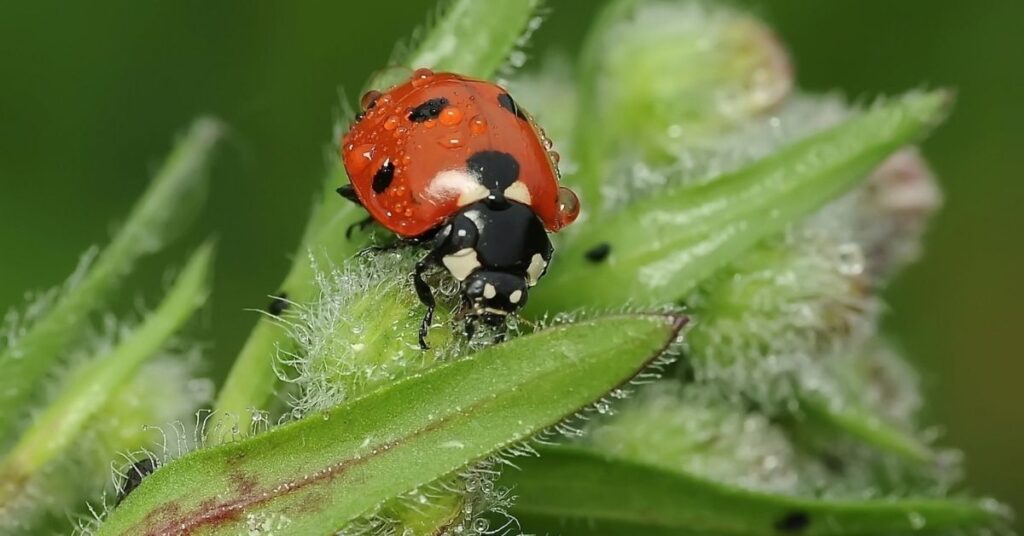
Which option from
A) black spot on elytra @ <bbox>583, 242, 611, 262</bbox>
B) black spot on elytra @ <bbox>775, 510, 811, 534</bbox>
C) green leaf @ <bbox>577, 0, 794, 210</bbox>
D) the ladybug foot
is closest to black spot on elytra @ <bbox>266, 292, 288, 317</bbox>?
the ladybug foot

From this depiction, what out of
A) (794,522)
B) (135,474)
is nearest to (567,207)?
(794,522)

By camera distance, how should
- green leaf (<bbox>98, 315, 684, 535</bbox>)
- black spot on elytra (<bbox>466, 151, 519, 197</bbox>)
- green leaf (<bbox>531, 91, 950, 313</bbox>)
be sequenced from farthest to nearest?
1. green leaf (<bbox>531, 91, 950, 313</bbox>)
2. black spot on elytra (<bbox>466, 151, 519, 197</bbox>)
3. green leaf (<bbox>98, 315, 684, 535</bbox>)

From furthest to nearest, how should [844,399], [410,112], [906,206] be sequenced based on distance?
[906,206] < [844,399] < [410,112]

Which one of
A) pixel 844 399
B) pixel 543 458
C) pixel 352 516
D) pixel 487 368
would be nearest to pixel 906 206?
pixel 844 399

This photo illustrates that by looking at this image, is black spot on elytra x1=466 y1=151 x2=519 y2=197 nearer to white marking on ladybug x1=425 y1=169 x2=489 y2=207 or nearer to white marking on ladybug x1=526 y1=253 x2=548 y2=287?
white marking on ladybug x1=425 y1=169 x2=489 y2=207

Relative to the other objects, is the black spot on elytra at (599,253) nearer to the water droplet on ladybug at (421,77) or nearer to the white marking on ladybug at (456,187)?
the white marking on ladybug at (456,187)

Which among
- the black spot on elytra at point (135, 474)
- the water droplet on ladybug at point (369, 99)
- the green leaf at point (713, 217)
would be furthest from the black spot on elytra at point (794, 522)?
the black spot on elytra at point (135, 474)

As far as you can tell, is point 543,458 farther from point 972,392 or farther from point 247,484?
point 972,392
